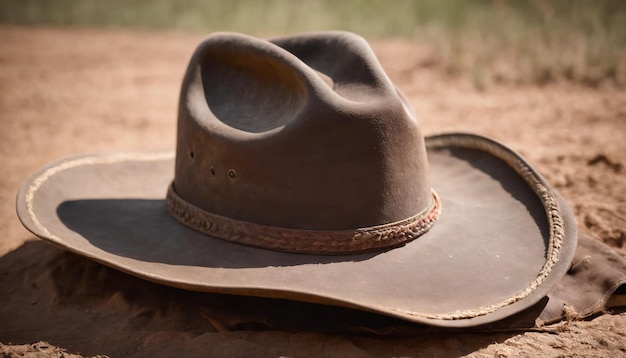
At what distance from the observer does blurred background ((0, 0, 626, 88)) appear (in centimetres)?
673

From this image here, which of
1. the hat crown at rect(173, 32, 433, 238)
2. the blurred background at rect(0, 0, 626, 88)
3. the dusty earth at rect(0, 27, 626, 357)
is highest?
the hat crown at rect(173, 32, 433, 238)

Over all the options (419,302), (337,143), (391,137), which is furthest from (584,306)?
(337,143)

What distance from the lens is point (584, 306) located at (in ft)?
8.31

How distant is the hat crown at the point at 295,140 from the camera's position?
7.93 feet

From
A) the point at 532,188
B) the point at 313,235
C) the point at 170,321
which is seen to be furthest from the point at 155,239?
the point at 532,188

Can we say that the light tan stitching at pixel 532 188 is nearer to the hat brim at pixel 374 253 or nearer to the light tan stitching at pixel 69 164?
the hat brim at pixel 374 253

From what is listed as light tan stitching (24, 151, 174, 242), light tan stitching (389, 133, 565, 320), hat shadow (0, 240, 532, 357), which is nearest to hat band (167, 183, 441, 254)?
hat shadow (0, 240, 532, 357)

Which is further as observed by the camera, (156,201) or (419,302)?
(156,201)

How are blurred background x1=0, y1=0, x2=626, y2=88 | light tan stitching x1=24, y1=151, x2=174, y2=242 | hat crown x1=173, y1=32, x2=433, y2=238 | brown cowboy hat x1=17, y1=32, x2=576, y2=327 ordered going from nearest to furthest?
brown cowboy hat x1=17, y1=32, x2=576, y2=327 < hat crown x1=173, y1=32, x2=433, y2=238 < light tan stitching x1=24, y1=151, x2=174, y2=242 < blurred background x1=0, y1=0, x2=626, y2=88

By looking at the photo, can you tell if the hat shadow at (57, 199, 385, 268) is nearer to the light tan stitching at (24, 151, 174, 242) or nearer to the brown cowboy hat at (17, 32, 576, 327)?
the brown cowboy hat at (17, 32, 576, 327)

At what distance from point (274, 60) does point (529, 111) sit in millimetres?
3845

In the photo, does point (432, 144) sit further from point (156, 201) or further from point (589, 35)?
point (589, 35)

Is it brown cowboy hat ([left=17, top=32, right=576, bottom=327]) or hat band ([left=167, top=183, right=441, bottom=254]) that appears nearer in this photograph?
brown cowboy hat ([left=17, top=32, right=576, bottom=327])

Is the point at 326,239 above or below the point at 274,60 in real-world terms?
below
